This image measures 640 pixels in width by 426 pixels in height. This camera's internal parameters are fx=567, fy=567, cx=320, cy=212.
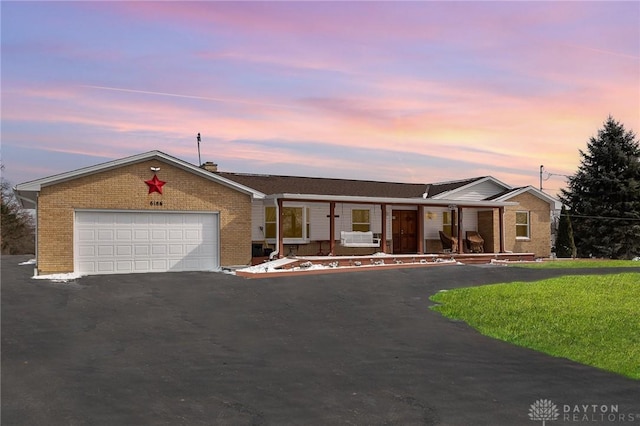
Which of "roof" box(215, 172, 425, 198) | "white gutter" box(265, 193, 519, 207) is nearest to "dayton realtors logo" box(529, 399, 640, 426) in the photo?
"white gutter" box(265, 193, 519, 207)

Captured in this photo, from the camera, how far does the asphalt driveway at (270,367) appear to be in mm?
6305

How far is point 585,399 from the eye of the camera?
A: 22.4 feet

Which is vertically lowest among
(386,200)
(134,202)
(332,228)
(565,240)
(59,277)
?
(59,277)

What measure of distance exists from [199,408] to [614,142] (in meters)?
40.9

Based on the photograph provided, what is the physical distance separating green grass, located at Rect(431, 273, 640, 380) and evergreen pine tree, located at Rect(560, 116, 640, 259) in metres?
22.8

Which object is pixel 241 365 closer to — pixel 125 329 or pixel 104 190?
pixel 125 329

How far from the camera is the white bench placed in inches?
1044

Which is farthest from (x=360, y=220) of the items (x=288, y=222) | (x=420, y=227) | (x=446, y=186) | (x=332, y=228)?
(x=446, y=186)

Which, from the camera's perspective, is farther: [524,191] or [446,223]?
[524,191]

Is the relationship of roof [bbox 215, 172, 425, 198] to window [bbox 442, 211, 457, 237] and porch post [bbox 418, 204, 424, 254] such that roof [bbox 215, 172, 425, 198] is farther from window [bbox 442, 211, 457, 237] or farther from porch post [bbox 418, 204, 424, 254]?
porch post [bbox 418, 204, 424, 254]

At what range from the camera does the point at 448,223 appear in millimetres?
31688

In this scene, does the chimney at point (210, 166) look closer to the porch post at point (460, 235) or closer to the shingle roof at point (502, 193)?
the porch post at point (460, 235)

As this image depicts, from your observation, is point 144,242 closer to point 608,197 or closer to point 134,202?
point 134,202

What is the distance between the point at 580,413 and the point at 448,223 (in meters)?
25.7
